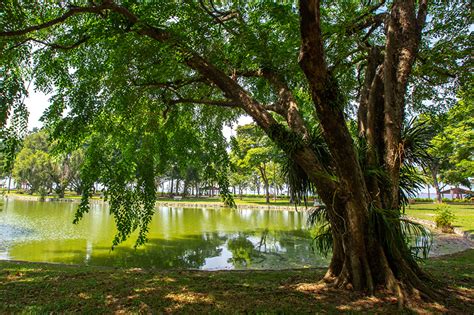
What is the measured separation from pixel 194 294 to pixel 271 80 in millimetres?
3766

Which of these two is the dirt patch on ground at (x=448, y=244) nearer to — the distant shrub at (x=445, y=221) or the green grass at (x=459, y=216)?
the distant shrub at (x=445, y=221)

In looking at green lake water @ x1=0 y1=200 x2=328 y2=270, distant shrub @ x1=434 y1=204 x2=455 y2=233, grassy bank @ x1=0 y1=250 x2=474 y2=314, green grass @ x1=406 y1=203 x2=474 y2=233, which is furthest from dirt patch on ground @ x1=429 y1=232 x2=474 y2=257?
grassy bank @ x1=0 y1=250 x2=474 y2=314

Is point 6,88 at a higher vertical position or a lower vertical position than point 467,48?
lower

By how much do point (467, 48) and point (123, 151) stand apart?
700cm

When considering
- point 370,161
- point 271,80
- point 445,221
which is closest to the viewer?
point 370,161

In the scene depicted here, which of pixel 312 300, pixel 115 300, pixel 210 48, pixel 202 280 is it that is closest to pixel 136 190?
pixel 202 280

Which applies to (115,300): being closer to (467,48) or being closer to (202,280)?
(202,280)

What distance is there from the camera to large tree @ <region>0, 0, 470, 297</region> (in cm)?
392

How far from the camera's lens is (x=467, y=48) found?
5.66 metres

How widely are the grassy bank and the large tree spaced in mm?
434

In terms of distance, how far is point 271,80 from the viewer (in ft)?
18.0

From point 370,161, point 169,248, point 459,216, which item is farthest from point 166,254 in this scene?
point 459,216

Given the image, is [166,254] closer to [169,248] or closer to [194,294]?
[169,248]

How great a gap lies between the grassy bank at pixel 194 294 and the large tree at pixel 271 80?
17.1 inches
